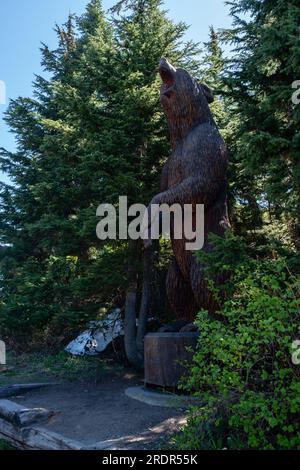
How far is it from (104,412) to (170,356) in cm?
98

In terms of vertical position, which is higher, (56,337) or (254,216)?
(254,216)

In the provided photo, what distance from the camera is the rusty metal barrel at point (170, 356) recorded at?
5371mm

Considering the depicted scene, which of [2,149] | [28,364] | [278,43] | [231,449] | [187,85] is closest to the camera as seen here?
[231,449]

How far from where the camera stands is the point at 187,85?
20.0 ft

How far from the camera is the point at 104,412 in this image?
16.4 feet

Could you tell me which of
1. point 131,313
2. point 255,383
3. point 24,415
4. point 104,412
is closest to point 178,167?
point 131,313

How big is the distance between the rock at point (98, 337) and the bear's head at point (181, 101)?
3.47m

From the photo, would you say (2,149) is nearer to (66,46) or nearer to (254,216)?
(66,46)

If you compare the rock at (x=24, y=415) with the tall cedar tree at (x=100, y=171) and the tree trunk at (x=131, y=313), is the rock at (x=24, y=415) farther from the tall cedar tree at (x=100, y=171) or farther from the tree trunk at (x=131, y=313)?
the tree trunk at (x=131, y=313)

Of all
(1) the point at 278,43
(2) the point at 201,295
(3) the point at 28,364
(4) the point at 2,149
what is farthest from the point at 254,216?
(4) the point at 2,149

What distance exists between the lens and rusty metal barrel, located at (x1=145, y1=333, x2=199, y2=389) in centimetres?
537

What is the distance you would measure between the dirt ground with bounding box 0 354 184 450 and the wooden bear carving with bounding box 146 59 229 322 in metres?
1.36

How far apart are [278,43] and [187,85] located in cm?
172
